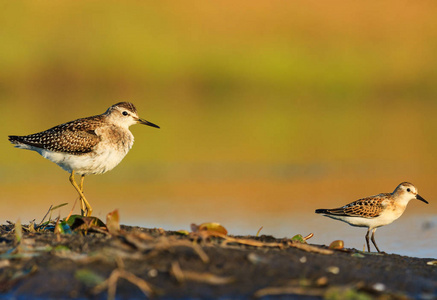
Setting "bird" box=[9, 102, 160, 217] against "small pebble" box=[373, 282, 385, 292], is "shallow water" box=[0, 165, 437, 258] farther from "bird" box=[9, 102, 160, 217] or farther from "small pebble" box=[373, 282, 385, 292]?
"small pebble" box=[373, 282, 385, 292]

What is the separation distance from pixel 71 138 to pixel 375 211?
492 cm

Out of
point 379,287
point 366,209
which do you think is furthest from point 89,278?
point 366,209

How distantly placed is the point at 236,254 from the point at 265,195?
8.93m

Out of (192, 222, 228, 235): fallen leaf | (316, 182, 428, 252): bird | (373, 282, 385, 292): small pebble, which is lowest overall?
(373, 282, 385, 292): small pebble

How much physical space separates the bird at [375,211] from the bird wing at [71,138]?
154 inches

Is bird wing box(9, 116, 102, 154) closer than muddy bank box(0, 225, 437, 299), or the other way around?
muddy bank box(0, 225, 437, 299)

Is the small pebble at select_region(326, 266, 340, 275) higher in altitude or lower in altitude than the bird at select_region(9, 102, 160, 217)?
lower

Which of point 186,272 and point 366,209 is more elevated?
point 366,209

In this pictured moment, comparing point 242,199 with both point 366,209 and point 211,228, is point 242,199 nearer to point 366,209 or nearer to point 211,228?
point 366,209

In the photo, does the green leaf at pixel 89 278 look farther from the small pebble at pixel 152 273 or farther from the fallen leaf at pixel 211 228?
the fallen leaf at pixel 211 228

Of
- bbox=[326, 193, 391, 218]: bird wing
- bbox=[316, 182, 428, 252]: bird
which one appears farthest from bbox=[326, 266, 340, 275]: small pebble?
bbox=[326, 193, 391, 218]: bird wing

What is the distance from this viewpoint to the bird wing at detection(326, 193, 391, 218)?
36.3ft

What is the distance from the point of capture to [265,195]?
15.2m

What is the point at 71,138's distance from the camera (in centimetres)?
1077
